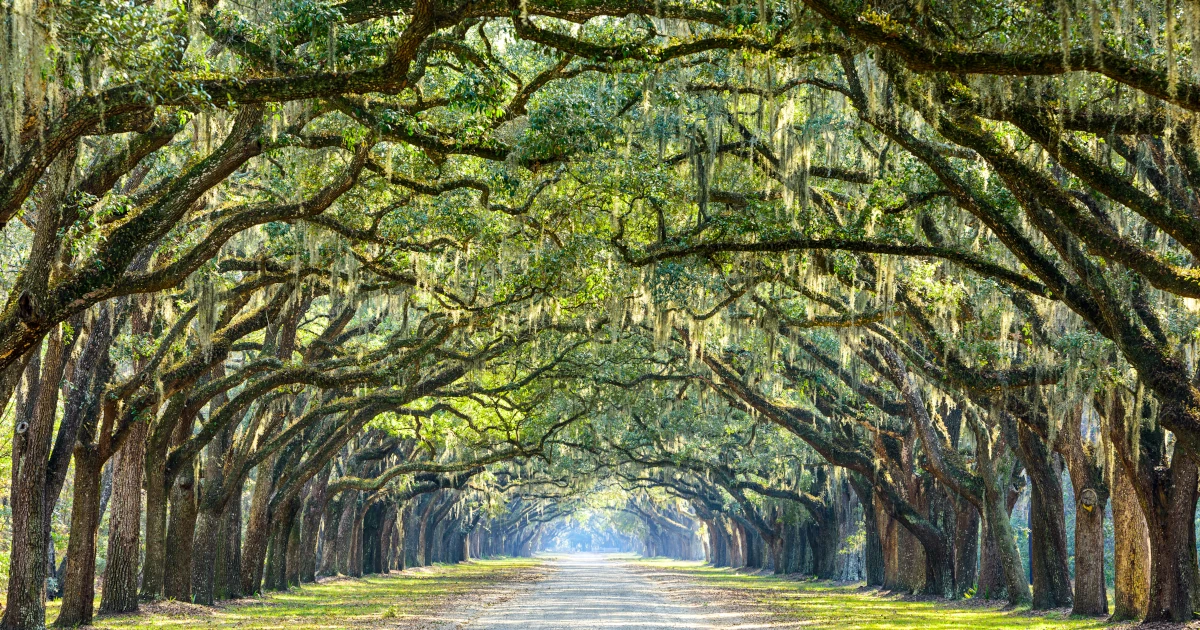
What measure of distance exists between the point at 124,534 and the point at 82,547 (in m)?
2.02

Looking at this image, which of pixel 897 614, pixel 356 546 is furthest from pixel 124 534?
pixel 356 546

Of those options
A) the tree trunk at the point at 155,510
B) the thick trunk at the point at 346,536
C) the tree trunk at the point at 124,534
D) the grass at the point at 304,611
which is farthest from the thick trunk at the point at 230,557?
the thick trunk at the point at 346,536

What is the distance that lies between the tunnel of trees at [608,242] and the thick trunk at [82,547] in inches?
1.8

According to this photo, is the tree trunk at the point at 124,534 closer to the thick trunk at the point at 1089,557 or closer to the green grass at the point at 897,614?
the green grass at the point at 897,614

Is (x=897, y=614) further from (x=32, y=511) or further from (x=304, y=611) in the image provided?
(x=32, y=511)

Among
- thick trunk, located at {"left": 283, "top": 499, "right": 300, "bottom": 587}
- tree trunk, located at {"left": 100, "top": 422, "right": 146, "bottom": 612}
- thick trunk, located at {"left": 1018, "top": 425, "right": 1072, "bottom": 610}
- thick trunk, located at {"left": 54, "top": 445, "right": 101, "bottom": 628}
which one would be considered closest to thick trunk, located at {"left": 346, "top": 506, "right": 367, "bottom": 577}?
thick trunk, located at {"left": 283, "top": 499, "right": 300, "bottom": 587}

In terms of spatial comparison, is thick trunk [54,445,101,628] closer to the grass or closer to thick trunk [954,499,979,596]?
the grass

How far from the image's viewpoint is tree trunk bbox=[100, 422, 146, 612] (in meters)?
17.9

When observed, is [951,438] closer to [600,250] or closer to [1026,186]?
[600,250]

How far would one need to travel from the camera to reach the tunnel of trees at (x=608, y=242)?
8.96m

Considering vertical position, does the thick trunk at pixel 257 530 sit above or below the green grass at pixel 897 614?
above

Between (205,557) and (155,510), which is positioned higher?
(155,510)

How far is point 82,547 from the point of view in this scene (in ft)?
53.2

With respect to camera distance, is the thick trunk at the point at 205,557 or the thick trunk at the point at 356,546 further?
the thick trunk at the point at 356,546
